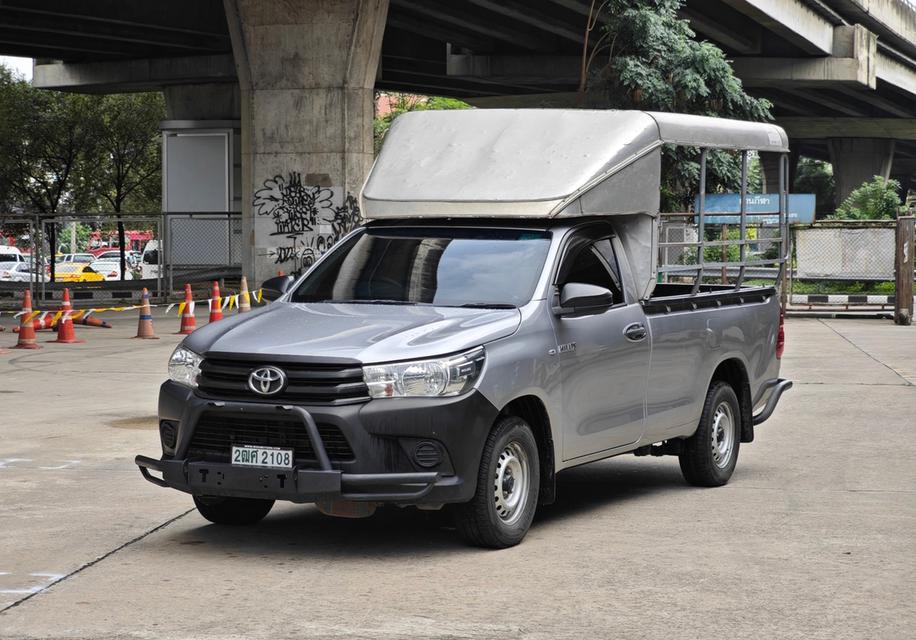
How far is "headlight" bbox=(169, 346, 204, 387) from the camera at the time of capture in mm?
7496

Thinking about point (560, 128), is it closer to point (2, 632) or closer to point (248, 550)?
point (248, 550)

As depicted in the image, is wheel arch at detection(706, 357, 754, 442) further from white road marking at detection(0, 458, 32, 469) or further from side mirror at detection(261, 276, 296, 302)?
white road marking at detection(0, 458, 32, 469)

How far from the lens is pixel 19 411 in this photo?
45.8 feet

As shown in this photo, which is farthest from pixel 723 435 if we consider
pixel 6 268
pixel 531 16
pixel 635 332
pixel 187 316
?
pixel 6 268

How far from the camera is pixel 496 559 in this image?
7.33m

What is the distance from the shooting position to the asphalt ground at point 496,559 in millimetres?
6109

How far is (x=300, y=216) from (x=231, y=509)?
927 inches

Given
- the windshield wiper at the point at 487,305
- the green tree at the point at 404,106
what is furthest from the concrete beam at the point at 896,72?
the windshield wiper at the point at 487,305

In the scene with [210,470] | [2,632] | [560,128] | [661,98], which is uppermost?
[661,98]

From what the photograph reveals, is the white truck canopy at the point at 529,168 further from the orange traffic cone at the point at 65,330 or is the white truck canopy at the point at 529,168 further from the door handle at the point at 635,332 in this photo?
the orange traffic cone at the point at 65,330

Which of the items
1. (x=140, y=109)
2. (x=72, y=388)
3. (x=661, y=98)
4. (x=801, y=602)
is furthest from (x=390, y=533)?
(x=140, y=109)

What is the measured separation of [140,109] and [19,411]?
4296cm

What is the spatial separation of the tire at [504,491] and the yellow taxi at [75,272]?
170 feet

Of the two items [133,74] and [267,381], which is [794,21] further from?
[267,381]
